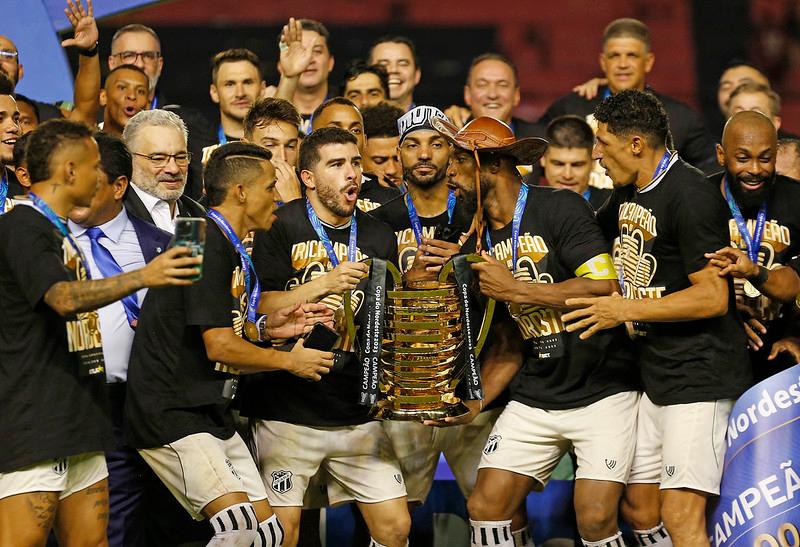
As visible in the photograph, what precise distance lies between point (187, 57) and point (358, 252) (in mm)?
4338

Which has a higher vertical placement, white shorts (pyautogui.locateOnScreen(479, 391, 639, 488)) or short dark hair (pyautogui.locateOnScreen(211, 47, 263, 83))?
short dark hair (pyautogui.locateOnScreen(211, 47, 263, 83))

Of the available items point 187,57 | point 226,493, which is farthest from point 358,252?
point 187,57

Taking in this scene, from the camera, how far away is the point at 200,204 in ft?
20.5

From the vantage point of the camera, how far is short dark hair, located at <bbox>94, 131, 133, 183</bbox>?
545cm

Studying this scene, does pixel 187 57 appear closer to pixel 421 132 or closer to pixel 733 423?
pixel 421 132

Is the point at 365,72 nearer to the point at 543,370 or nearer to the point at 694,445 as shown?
the point at 543,370

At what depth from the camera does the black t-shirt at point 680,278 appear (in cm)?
526

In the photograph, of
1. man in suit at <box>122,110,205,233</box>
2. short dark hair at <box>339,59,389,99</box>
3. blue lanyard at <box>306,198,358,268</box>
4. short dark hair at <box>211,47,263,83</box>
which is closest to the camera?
blue lanyard at <box>306,198,358,268</box>

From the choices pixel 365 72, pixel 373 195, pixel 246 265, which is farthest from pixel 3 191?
pixel 365 72

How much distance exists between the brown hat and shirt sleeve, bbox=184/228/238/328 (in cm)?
115

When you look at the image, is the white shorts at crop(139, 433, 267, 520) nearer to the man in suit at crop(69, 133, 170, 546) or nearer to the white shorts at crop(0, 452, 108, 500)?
the white shorts at crop(0, 452, 108, 500)

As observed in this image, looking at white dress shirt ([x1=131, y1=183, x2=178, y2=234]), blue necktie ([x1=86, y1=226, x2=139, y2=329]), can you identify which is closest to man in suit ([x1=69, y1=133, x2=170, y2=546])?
blue necktie ([x1=86, y1=226, x2=139, y2=329])

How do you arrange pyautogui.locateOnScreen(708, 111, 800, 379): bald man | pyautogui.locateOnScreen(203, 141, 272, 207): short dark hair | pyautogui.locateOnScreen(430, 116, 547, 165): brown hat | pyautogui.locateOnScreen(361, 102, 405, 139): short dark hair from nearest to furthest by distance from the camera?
pyautogui.locateOnScreen(203, 141, 272, 207): short dark hair → pyautogui.locateOnScreen(430, 116, 547, 165): brown hat → pyautogui.locateOnScreen(708, 111, 800, 379): bald man → pyautogui.locateOnScreen(361, 102, 405, 139): short dark hair

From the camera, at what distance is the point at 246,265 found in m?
5.25
